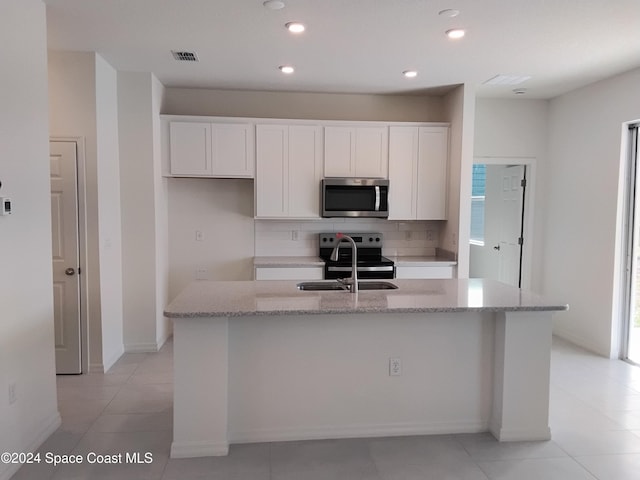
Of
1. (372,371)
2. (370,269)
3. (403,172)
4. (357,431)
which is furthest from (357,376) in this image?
(403,172)

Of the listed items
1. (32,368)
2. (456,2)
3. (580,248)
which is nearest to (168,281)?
(32,368)

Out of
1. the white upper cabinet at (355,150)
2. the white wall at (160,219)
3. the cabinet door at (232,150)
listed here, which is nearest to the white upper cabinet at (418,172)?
the white upper cabinet at (355,150)

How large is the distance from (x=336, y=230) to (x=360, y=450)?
2.83m

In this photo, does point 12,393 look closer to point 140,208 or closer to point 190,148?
point 140,208

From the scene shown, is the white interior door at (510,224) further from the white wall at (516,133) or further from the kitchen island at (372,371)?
the kitchen island at (372,371)

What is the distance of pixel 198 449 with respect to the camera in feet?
8.37

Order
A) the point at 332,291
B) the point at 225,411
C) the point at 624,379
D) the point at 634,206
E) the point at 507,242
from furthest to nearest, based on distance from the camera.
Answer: the point at 507,242, the point at 634,206, the point at 624,379, the point at 332,291, the point at 225,411

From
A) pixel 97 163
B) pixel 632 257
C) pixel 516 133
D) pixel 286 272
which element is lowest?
pixel 286 272

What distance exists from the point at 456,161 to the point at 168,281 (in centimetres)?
334

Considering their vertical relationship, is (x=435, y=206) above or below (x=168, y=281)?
above

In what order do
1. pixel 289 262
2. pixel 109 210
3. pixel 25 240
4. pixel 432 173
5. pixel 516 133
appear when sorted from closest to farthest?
pixel 25 240
pixel 109 210
pixel 289 262
pixel 432 173
pixel 516 133

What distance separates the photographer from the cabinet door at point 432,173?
4.84 meters

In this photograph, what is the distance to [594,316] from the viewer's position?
4.56m

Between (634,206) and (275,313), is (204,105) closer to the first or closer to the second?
(275,313)
